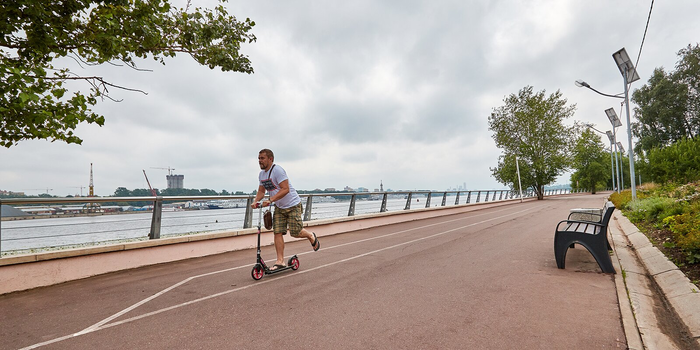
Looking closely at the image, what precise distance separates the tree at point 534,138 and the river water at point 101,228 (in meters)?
46.4

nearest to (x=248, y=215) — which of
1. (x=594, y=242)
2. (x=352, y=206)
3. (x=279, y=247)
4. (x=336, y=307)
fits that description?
(x=279, y=247)

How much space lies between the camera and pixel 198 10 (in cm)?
664

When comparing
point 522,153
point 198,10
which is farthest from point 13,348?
point 522,153

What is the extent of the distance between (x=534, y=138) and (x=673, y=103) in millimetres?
22432

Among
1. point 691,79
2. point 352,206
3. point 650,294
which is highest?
point 691,79

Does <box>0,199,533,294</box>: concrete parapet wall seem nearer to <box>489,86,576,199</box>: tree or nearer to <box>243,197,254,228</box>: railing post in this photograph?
<box>243,197,254,228</box>: railing post

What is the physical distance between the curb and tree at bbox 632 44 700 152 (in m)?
55.2

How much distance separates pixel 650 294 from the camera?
4.47 metres

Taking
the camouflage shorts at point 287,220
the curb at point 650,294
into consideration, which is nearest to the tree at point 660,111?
the curb at point 650,294

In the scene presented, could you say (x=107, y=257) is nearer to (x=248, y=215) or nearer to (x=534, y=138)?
(x=248, y=215)

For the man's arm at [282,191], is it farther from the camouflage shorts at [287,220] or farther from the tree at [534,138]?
the tree at [534,138]

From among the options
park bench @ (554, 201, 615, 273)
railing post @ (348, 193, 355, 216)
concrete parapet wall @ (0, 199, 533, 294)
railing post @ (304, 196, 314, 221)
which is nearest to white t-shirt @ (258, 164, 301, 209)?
concrete parapet wall @ (0, 199, 533, 294)

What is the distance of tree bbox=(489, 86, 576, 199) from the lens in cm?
4631

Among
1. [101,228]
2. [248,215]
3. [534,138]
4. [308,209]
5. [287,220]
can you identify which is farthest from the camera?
[534,138]
